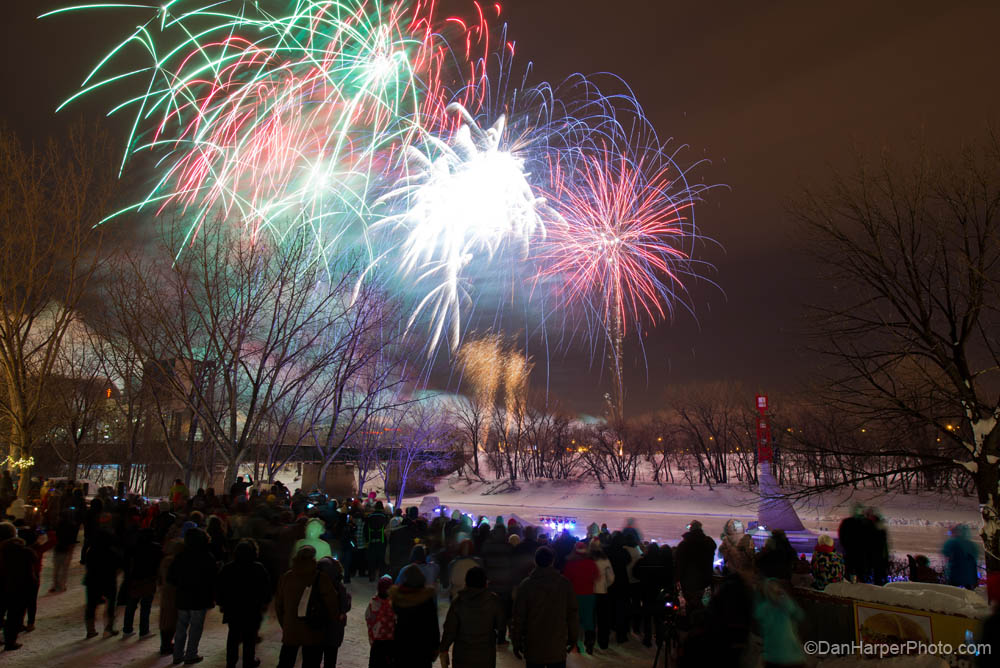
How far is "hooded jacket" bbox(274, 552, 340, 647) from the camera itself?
578 centimetres

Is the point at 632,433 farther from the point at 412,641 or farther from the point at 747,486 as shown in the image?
the point at 412,641

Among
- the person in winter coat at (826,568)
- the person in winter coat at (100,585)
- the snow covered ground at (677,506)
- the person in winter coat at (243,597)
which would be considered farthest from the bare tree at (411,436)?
the person in winter coat at (243,597)

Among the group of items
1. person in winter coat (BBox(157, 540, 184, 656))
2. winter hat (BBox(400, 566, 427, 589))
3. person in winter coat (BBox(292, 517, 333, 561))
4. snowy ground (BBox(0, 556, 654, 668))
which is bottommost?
snowy ground (BBox(0, 556, 654, 668))

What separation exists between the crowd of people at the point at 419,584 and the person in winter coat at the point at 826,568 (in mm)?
18

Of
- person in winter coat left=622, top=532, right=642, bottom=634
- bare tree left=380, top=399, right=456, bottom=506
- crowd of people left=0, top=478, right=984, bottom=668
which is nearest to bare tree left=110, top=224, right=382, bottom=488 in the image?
crowd of people left=0, top=478, right=984, bottom=668

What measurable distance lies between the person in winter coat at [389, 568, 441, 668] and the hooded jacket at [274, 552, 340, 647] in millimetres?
898

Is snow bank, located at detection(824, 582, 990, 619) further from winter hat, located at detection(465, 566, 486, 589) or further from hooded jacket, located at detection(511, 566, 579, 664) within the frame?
winter hat, located at detection(465, 566, 486, 589)

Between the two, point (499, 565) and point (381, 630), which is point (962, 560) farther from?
point (381, 630)

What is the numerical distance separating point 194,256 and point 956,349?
1715 cm

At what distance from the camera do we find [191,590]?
22.4 ft

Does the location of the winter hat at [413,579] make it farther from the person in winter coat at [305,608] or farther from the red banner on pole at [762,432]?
the red banner on pole at [762,432]

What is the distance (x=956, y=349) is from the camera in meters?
11.5

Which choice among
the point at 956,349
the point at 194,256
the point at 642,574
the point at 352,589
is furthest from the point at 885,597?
the point at 194,256

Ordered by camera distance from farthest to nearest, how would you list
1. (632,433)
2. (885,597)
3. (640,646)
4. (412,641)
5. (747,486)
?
(632,433), (747,486), (640,646), (885,597), (412,641)
